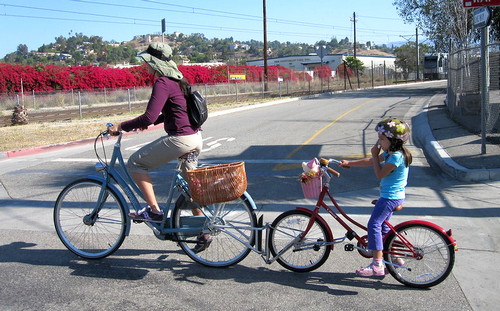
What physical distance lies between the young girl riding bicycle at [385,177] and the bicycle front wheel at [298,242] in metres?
0.42

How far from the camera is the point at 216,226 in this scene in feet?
15.5

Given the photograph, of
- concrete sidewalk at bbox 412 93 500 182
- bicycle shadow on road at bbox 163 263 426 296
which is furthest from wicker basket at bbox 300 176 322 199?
concrete sidewalk at bbox 412 93 500 182

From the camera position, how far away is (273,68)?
197 ft

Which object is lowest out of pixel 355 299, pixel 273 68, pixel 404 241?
pixel 355 299

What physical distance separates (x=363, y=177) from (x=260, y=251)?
455 centimetres

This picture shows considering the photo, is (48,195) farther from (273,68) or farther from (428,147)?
(273,68)

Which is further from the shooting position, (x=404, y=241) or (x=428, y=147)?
(x=428, y=147)

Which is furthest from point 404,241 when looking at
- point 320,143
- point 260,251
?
point 320,143

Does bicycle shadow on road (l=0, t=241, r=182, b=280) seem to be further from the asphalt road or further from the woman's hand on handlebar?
the woman's hand on handlebar

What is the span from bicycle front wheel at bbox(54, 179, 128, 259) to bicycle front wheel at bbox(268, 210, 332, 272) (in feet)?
4.91

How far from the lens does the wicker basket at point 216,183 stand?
437cm

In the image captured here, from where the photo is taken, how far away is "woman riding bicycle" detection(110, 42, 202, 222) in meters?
4.65

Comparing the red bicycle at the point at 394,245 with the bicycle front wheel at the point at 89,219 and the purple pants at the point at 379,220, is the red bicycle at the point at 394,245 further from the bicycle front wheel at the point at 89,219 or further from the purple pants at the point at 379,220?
the bicycle front wheel at the point at 89,219

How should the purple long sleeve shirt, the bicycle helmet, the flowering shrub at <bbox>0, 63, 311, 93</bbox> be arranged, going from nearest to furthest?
the bicycle helmet
the purple long sleeve shirt
the flowering shrub at <bbox>0, 63, 311, 93</bbox>
